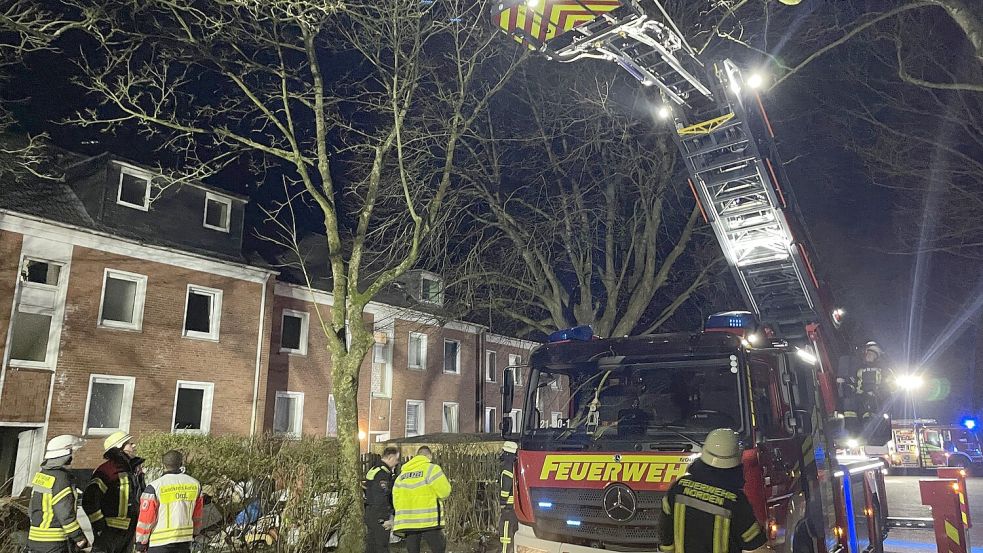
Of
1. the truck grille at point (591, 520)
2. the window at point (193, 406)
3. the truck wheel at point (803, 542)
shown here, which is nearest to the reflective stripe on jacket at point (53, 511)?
the truck grille at point (591, 520)

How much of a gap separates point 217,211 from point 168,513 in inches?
663

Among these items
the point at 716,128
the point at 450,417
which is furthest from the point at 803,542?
the point at 450,417

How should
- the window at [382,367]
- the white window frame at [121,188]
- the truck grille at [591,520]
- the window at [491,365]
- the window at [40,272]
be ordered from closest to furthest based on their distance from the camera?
1. the truck grille at [591,520]
2. the window at [40,272]
3. the white window frame at [121,188]
4. the window at [382,367]
5. the window at [491,365]

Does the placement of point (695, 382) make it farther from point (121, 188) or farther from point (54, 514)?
point (121, 188)

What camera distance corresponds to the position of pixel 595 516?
18.4ft

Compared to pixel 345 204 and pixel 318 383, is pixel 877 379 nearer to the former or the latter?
pixel 345 204

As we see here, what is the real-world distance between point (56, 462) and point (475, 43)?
9.98 meters

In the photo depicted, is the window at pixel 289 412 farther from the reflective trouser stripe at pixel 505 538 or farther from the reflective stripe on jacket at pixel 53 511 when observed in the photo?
the reflective trouser stripe at pixel 505 538

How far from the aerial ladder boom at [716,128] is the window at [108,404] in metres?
15.0

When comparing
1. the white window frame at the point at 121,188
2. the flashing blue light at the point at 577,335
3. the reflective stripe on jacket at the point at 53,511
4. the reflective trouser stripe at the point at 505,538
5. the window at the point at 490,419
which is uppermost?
the white window frame at the point at 121,188

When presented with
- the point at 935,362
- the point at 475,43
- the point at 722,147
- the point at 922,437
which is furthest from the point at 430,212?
the point at 935,362

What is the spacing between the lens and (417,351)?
27312 millimetres

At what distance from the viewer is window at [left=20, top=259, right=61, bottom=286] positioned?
15758 millimetres

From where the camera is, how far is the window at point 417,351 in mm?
26719
